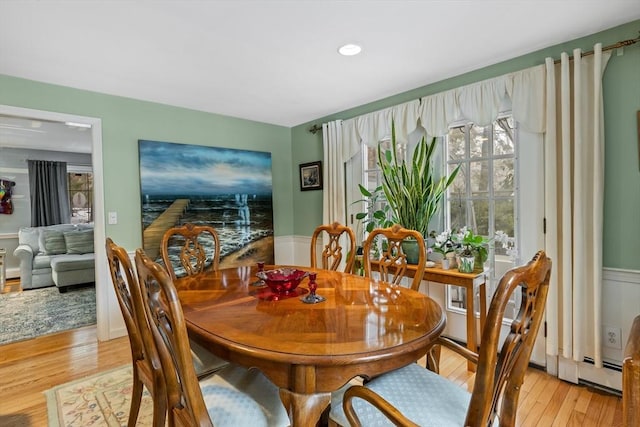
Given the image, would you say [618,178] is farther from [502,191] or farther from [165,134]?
[165,134]

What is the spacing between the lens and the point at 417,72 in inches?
105

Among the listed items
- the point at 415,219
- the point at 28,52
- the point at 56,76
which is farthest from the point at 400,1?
the point at 56,76

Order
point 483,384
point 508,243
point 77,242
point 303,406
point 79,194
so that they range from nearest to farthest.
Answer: point 483,384 → point 303,406 → point 508,243 → point 77,242 → point 79,194

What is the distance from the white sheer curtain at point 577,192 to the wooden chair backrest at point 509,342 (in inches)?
59.8

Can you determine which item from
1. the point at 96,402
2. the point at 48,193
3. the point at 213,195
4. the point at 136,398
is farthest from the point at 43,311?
the point at 136,398

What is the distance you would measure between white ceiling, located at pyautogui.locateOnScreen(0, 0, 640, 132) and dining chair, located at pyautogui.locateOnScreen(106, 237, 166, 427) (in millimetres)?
1366

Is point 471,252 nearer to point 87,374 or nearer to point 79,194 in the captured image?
point 87,374

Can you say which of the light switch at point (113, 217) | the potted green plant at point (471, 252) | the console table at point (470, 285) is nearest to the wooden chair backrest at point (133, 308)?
the console table at point (470, 285)

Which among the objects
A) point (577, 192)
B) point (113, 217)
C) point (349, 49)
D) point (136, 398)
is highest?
point (349, 49)

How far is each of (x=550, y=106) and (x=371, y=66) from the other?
4.14 feet

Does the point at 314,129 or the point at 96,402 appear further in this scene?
the point at 314,129

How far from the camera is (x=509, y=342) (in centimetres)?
87

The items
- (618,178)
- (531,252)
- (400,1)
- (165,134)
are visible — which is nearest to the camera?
(400,1)

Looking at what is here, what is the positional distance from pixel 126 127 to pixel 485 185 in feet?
10.8
